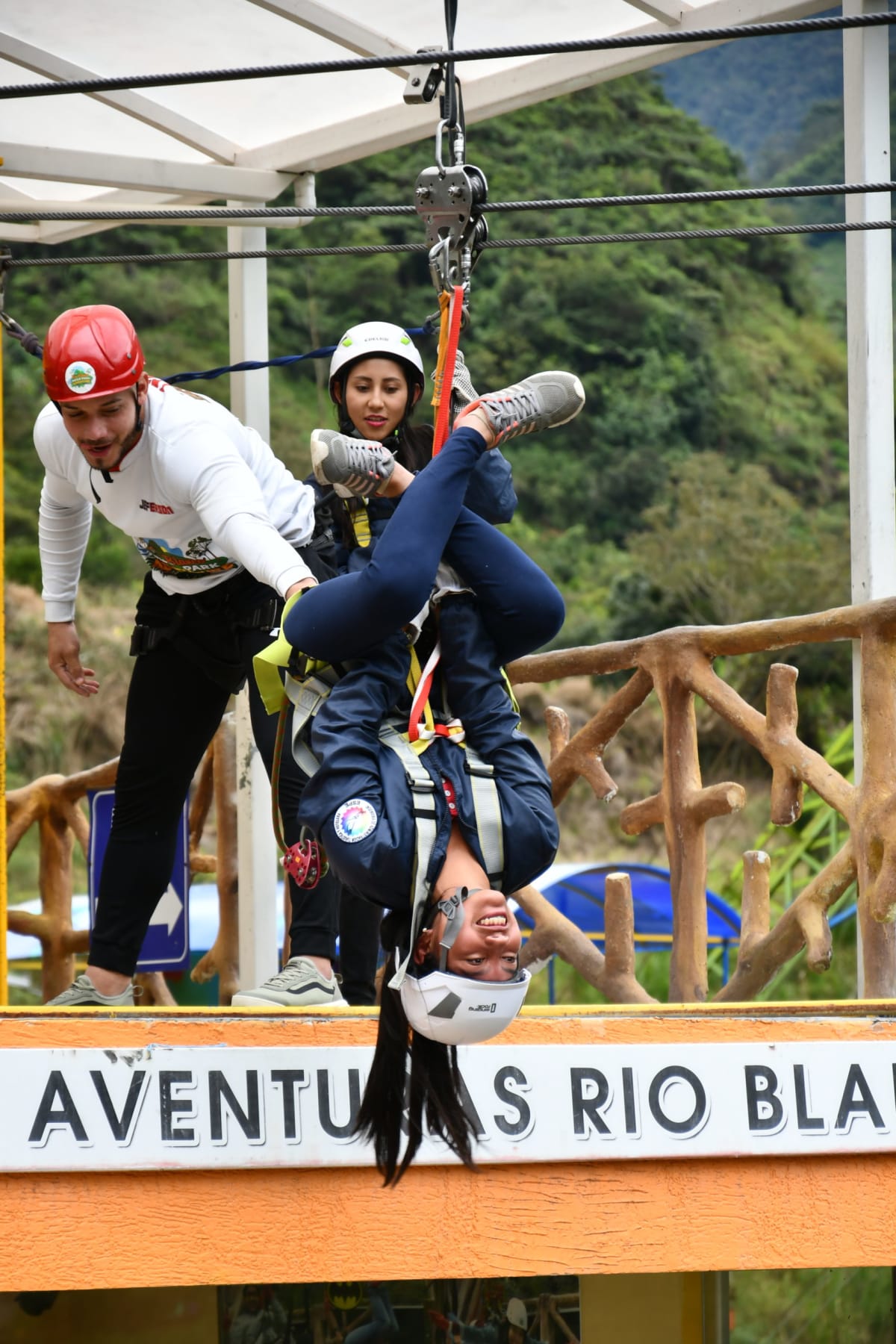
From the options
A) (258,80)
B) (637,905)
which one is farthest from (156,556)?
(637,905)

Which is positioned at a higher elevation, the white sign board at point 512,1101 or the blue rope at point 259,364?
the blue rope at point 259,364

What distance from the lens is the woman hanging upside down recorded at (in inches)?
93.4

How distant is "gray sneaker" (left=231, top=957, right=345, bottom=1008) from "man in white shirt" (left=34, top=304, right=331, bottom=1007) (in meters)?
0.31

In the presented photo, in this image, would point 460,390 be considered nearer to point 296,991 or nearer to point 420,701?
point 420,701

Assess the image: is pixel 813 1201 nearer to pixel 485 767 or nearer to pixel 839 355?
pixel 485 767

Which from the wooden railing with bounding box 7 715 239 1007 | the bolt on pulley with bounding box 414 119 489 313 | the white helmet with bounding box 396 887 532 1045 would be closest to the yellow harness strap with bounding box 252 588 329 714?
the white helmet with bounding box 396 887 532 1045

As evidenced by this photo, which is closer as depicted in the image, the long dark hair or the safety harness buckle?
the long dark hair

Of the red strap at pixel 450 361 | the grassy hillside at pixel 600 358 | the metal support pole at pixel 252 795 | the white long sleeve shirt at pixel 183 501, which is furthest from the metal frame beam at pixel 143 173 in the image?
the grassy hillside at pixel 600 358

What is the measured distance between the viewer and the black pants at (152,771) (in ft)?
10.6

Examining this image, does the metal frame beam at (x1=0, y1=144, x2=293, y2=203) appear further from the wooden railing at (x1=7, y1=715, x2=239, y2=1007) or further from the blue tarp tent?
the blue tarp tent

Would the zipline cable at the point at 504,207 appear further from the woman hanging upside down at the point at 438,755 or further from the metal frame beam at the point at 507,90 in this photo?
the metal frame beam at the point at 507,90

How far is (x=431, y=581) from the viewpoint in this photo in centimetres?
235

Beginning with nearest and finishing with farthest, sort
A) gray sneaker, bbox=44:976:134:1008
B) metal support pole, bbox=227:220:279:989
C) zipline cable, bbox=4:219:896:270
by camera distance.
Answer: zipline cable, bbox=4:219:896:270 < gray sneaker, bbox=44:976:134:1008 < metal support pole, bbox=227:220:279:989

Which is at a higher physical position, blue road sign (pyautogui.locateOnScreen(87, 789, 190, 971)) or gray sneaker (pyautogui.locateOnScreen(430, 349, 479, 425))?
gray sneaker (pyautogui.locateOnScreen(430, 349, 479, 425))
